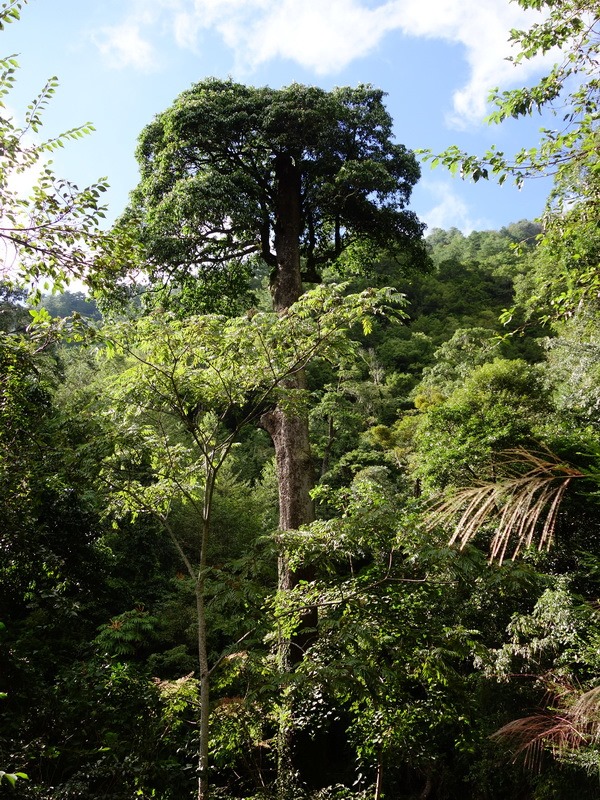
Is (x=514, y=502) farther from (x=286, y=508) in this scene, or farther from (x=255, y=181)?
(x=255, y=181)

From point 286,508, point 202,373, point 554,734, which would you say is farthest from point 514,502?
point 554,734

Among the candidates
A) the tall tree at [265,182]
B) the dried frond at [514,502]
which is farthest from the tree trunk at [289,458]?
the dried frond at [514,502]

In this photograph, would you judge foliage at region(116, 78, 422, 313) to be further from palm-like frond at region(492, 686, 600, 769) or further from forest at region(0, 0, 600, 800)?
palm-like frond at region(492, 686, 600, 769)

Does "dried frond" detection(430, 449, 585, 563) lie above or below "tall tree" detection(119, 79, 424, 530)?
below

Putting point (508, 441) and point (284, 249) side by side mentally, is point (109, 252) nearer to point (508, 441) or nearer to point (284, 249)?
point (284, 249)

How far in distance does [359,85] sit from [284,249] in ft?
11.2

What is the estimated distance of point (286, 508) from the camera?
5512mm

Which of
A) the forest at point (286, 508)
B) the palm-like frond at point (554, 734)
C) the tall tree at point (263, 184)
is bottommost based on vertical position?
the palm-like frond at point (554, 734)

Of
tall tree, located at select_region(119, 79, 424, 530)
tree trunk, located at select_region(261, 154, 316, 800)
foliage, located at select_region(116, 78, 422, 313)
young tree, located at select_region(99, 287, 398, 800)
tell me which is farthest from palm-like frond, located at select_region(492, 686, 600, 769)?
foliage, located at select_region(116, 78, 422, 313)

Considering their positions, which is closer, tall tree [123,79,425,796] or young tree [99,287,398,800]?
young tree [99,287,398,800]

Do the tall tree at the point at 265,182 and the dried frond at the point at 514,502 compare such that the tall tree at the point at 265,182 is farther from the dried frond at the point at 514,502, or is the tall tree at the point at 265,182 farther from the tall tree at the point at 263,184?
the dried frond at the point at 514,502

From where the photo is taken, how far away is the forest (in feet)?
9.66

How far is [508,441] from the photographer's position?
9.24m

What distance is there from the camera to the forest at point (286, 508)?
295 centimetres
